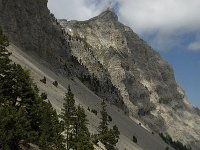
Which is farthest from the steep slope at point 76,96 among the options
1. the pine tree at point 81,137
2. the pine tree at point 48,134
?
the pine tree at point 48,134

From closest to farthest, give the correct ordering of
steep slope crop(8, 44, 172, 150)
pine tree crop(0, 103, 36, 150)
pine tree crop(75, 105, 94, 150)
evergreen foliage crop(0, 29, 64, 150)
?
pine tree crop(0, 103, 36, 150), evergreen foliage crop(0, 29, 64, 150), pine tree crop(75, 105, 94, 150), steep slope crop(8, 44, 172, 150)

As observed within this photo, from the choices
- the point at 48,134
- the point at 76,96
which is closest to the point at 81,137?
the point at 48,134

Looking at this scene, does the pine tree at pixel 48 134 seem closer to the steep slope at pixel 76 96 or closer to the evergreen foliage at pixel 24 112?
the evergreen foliage at pixel 24 112

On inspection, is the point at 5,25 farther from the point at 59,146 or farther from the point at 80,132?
the point at 59,146

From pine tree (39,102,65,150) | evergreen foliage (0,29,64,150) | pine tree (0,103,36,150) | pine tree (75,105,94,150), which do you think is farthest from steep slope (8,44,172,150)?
pine tree (0,103,36,150)

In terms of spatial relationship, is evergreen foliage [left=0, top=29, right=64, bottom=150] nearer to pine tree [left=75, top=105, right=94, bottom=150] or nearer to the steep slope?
pine tree [left=75, top=105, right=94, bottom=150]

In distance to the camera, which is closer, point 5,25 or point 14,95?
point 14,95

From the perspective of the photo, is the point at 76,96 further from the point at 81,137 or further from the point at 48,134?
the point at 48,134

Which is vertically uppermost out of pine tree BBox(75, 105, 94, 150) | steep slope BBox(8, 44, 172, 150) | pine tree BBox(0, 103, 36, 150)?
steep slope BBox(8, 44, 172, 150)

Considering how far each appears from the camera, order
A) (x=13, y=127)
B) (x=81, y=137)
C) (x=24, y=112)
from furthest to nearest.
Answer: (x=81, y=137) → (x=24, y=112) → (x=13, y=127)

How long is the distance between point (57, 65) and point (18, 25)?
2247cm

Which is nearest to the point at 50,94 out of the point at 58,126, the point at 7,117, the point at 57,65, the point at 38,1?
the point at 58,126

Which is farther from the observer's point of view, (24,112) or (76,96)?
(76,96)

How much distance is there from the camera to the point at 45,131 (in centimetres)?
5231
